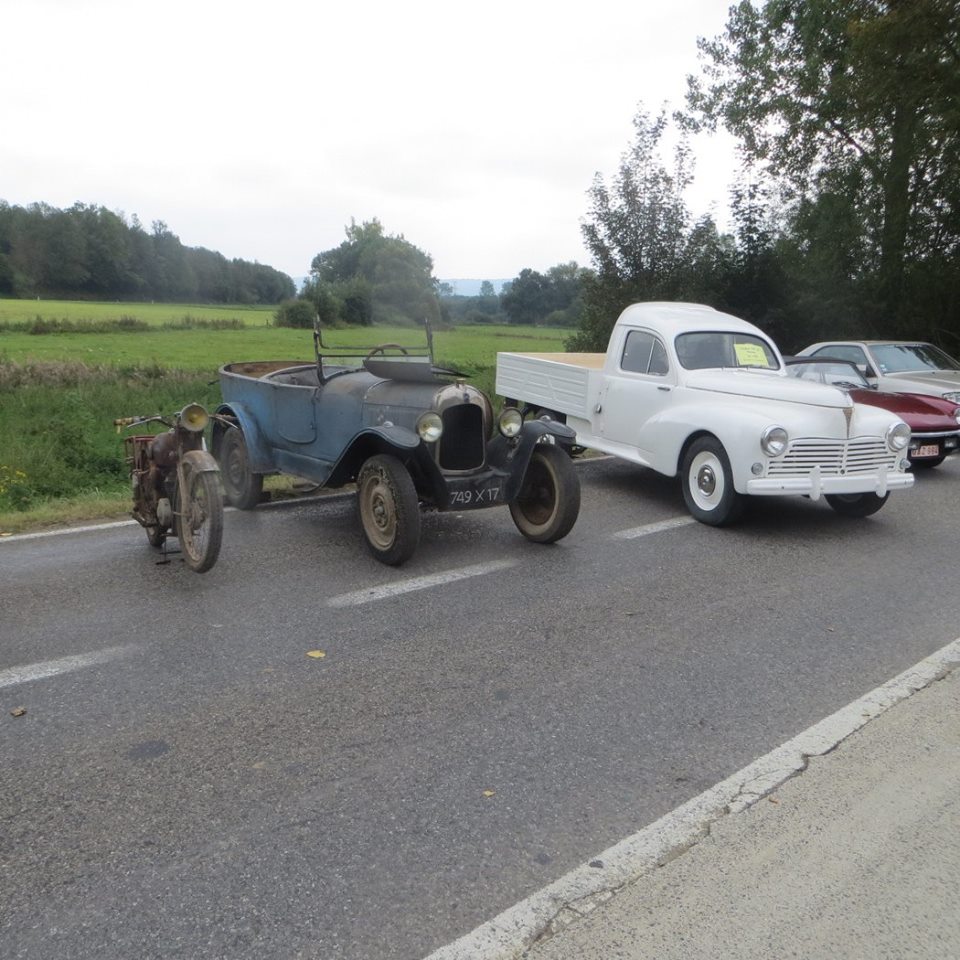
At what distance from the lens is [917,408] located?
11.2 metres

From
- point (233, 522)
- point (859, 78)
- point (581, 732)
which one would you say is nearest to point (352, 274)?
point (233, 522)

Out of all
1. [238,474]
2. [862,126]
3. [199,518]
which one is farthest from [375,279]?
[862,126]

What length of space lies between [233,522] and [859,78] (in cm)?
1675

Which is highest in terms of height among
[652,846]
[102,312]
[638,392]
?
[102,312]

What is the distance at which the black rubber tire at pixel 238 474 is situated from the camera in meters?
8.02

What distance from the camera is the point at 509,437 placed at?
279 inches

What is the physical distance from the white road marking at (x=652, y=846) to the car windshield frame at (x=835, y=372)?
8.25m

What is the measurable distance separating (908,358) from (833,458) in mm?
6446

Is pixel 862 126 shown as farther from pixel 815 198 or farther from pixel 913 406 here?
pixel 913 406

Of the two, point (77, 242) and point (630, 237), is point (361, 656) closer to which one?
point (630, 237)

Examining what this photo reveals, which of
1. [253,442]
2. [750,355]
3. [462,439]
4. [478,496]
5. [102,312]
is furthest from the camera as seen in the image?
[102,312]

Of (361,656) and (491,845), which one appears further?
(361,656)

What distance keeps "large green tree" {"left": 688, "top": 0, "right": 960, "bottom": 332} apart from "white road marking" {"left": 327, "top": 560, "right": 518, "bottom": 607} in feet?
51.1

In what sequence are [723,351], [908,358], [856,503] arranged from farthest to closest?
[908,358] → [723,351] → [856,503]
